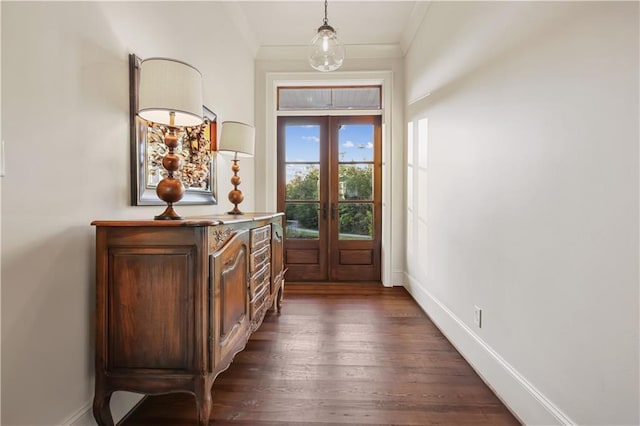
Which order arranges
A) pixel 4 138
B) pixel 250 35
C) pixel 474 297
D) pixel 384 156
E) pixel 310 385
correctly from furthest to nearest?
pixel 384 156
pixel 250 35
pixel 474 297
pixel 310 385
pixel 4 138

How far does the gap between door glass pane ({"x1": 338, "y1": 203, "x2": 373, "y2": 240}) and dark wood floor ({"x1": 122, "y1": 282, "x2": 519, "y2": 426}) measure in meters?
1.53

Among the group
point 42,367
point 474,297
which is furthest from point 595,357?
point 42,367

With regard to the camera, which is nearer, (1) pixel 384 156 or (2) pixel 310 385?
(2) pixel 310 385

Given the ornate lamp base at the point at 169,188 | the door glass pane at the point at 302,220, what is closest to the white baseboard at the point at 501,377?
the ornate lamp base at the point at 169,188

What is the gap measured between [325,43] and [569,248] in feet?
7.11

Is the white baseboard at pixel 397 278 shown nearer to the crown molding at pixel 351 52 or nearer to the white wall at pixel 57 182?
the crown molding at pixel 351 52

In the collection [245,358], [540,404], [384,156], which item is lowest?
[245,358]

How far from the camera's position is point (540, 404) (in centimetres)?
143

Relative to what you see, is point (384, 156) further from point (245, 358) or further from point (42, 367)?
point (42, 367)

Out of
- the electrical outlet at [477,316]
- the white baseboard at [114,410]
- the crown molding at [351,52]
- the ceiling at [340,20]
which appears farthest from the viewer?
the crown molding at [351,52]

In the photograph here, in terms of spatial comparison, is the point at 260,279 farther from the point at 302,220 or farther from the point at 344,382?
the point at 302,220

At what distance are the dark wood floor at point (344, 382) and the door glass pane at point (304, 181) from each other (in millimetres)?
1847

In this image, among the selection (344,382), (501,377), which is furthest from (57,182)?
(501,377)

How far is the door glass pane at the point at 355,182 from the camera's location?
4.26m
